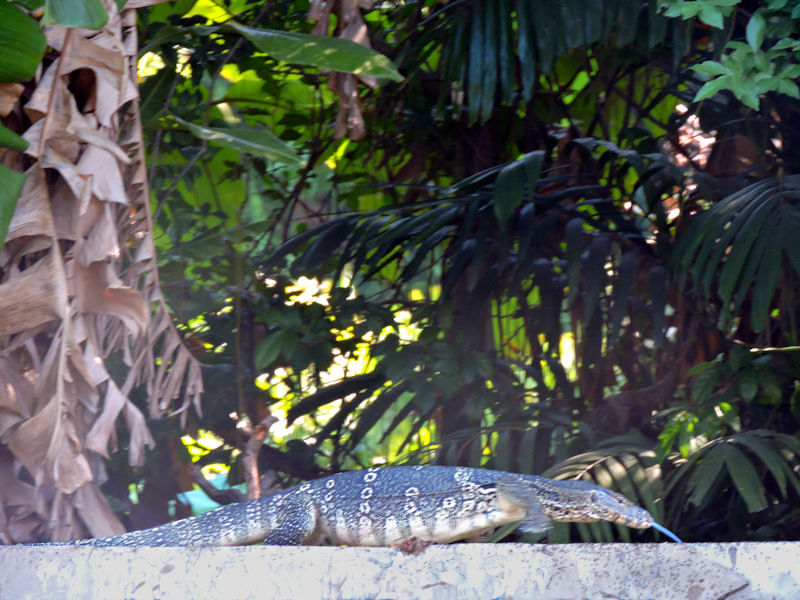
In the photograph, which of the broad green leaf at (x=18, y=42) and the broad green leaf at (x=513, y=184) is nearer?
the broad green leaf at (x=18, y=42)

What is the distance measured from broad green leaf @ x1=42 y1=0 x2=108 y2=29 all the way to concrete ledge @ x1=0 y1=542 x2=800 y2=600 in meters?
1.23

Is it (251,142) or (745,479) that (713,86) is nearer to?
(745,479)

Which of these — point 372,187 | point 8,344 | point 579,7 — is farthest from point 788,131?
point 8,344

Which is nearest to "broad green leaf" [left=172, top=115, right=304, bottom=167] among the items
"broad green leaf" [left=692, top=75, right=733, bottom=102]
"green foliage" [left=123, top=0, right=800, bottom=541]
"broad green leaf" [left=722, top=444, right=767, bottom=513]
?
"green foliage" [left=123, top=0, right=800, bottom=541]

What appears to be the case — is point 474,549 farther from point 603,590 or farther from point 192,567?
point 192,567

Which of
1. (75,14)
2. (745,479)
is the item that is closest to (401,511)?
(745,479)

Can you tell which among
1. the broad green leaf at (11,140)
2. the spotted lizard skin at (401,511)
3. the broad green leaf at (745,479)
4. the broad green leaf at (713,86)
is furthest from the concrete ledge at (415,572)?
the broad green leaf at (713,86)

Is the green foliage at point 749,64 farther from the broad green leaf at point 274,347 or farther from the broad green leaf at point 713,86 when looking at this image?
the broad green leaf at point 274,347

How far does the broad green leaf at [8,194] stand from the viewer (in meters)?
2.21

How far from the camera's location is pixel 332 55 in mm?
2742

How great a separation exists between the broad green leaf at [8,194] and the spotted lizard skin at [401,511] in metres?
0.85

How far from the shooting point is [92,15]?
2.16 meters

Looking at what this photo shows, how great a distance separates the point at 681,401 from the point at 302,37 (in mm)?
1971

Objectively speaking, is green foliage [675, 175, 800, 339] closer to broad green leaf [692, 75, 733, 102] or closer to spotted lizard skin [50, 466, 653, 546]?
broad green leaf [692, 75, 733, 102]
